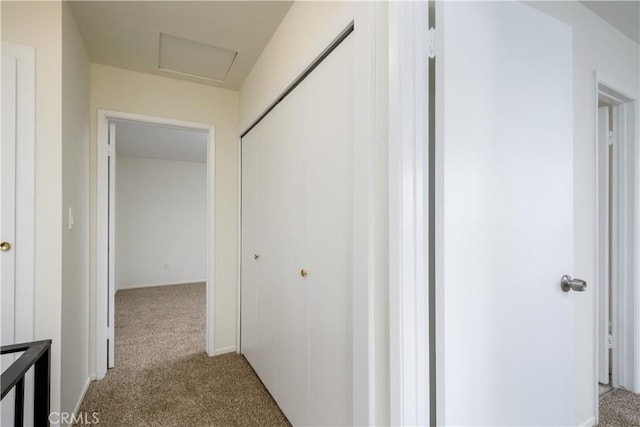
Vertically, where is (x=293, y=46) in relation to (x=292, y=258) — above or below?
above

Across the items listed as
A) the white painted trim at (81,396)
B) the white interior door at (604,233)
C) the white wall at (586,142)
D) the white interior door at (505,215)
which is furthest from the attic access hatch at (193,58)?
the white painted trim at (81,396)

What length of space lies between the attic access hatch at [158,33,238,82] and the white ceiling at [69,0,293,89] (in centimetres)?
5

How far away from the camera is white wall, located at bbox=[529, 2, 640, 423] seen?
4.78 ft

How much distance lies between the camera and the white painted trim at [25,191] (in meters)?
1.46

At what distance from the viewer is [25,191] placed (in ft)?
4.86

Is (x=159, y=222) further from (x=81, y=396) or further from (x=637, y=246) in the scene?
(x=637, y=246)

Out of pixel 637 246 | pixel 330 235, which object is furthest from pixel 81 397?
pixel 637 246

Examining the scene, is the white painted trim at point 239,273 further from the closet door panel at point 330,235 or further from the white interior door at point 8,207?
the white interior door at point 8,207

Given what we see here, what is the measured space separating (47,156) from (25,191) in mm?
204

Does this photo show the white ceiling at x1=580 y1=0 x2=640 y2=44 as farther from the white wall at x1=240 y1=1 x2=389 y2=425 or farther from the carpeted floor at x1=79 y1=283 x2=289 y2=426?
the carpeted floor at x1=79 y1=283 x2=289 y2=426

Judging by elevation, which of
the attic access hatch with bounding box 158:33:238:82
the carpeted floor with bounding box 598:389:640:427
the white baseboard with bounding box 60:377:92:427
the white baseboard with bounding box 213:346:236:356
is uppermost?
the attic access hatch with bounding box 158:33:238:82

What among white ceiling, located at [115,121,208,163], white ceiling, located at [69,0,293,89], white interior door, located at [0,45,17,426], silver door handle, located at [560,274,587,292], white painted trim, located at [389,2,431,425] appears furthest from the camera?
white ceiling, located at [115,121,208,163]

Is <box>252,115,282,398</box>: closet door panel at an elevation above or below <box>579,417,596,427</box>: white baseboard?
above

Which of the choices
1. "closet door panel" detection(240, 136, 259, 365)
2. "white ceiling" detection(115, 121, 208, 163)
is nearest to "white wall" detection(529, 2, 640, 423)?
"closet door panel" detection(240, 136, 259, 365)
